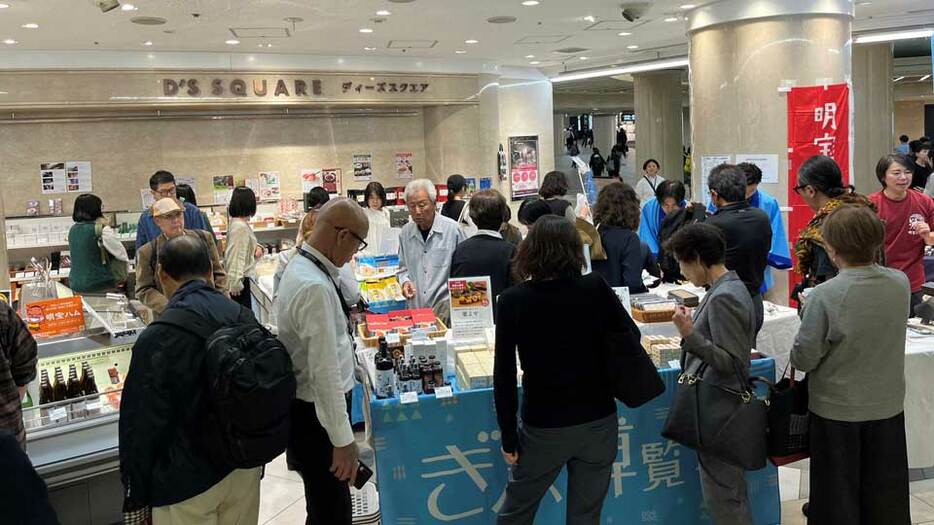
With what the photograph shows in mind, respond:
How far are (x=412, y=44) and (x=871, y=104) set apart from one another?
316 inches

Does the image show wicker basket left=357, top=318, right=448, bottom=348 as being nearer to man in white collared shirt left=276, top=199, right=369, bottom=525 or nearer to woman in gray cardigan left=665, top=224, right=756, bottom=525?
man in white collared shirt left=276, top=199, right=369, bottom=525

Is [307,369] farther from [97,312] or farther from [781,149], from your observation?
[781,149]

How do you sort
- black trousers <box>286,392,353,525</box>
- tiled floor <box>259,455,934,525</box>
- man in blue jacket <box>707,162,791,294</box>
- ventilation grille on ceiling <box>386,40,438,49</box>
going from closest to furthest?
black trousers <box>286,392,353,525</box>, tiled floor <box>259,455,934,525</box>, man in blue jacket <box>707,162,791,294</box>, ventilation grille on ceiling <box>386,40,438,49</box>

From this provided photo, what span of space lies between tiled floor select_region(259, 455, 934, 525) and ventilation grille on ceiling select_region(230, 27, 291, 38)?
5.02m

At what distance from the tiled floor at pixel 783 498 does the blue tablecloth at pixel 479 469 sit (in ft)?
1.70

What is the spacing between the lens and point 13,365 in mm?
2773

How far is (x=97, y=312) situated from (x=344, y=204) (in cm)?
211

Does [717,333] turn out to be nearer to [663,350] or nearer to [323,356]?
[663,350]

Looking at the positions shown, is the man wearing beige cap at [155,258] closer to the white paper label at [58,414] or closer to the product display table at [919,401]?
the white paper label at [58,414]

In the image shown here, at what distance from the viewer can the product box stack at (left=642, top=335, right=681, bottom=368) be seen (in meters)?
3.50

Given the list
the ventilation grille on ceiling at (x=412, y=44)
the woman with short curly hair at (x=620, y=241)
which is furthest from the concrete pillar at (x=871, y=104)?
the woman with short curly hair at (x=620, y=241)

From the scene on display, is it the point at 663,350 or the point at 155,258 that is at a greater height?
the point at 155,258

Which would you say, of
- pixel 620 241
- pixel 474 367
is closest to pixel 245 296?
pixel 620 241

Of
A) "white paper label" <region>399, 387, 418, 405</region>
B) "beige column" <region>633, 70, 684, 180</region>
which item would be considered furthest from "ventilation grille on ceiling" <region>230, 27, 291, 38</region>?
"beige column" <region>633, 70, 684, 180</region>
